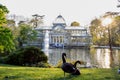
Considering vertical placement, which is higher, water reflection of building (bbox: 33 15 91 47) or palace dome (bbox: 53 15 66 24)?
palace dome (bbox: 53 15 66 24)

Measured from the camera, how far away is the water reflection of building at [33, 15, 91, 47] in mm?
94594

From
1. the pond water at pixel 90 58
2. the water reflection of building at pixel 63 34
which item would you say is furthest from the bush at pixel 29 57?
the water reflection of building at pixel 63 34

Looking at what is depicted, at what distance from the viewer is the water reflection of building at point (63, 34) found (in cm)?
9459

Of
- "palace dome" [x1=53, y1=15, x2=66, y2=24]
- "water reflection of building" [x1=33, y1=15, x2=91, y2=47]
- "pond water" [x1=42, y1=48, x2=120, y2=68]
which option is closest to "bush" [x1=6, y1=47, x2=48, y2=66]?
"pond water" [x1=42, y1=48, x2=120, y2=68]

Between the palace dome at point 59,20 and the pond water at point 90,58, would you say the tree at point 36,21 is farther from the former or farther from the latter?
the pond water at point 90,58

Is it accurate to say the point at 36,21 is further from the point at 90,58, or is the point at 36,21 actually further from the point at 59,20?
the point at 90,58

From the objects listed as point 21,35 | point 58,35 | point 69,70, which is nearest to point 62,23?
point 58,35

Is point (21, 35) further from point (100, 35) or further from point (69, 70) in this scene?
point (69, 70)

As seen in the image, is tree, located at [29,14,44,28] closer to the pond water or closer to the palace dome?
the palace dome

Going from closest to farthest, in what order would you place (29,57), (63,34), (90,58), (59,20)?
(29,57), (90,58), (63,34), (59,20)

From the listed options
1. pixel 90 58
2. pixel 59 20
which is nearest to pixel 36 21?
pixel 59 20

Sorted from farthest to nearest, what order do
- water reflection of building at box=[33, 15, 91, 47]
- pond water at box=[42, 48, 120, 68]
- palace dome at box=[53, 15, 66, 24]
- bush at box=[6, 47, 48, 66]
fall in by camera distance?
1. palace dome at box=[53, 15, 66, 24]
2. water reflection of building at box=[33, 15, 91, 47]
3. pond water at box=[42, 48, 120, 68]
4. bush at box=[6, 47, 48, 66]

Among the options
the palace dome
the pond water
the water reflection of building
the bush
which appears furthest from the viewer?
the palace dome

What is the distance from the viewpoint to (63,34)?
331 feet
